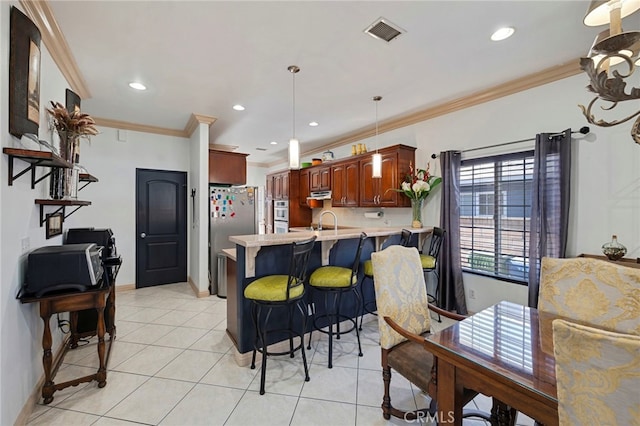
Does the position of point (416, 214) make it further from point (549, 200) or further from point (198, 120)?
point (198, 120)

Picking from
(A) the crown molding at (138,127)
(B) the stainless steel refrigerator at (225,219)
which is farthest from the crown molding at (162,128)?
(B) the stainless steel refrigerator at (225,219)

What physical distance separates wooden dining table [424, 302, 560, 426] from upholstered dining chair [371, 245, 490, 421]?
254 mm

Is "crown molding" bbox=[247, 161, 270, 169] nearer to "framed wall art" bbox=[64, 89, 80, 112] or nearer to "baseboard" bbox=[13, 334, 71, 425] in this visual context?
"framed wall art" bbox=[64, 89, 80, 112]

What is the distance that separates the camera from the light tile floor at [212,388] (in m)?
1.84

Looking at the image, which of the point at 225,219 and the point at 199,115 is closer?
the point at 199,115

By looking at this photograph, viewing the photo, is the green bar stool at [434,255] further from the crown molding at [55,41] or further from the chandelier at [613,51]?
the crown molding at [55,41]

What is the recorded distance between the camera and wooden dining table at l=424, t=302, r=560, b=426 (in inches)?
38.9

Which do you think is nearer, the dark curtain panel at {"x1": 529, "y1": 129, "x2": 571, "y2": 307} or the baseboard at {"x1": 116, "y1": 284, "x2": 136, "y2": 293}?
the dark curtain panel at {"x1": 529, "y1": 129, "x2": 571, "y2": 307}

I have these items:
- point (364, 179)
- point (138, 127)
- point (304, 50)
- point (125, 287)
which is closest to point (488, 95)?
point (364, 179)

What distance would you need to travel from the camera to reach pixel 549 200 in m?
2.79

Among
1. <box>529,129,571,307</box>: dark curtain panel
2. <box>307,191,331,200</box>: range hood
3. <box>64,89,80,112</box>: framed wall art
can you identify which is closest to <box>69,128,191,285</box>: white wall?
<box>64,89,80,112</box>: framed wall art

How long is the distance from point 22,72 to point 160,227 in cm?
355

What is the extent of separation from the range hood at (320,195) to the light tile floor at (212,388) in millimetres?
2988

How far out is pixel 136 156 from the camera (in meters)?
4.66
